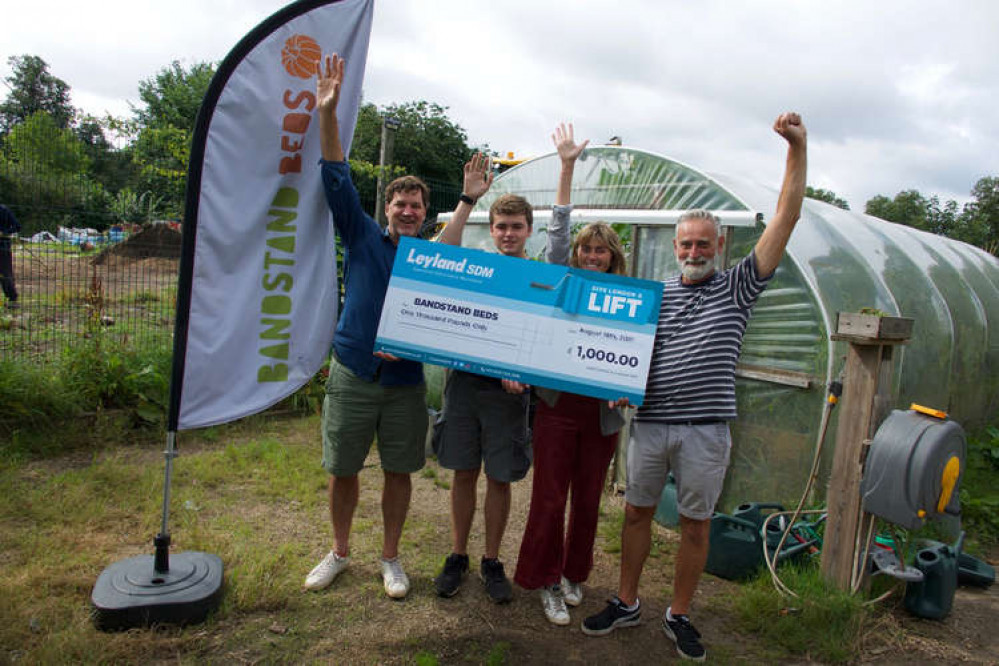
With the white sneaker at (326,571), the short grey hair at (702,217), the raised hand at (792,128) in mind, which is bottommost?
the white sneaker at (326,571)

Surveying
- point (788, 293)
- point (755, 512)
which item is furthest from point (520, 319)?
point (788, 293)

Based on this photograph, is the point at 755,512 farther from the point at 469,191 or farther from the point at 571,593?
the point at 469,191

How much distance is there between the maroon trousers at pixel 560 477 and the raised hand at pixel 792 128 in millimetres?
1498

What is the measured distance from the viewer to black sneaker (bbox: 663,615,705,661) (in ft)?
9.86

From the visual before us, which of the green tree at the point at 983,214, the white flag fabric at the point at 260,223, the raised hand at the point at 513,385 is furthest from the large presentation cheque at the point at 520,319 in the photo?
the green tree at the point at 983,214

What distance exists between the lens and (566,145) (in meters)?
3.24

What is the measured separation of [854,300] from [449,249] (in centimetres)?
349

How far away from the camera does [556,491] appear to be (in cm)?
315

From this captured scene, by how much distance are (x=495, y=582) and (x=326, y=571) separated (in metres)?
0.95

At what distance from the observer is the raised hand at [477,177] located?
11.1ft

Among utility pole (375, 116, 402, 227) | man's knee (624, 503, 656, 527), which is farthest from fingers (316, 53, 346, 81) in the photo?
utility pole (375, 116, 402, 227)

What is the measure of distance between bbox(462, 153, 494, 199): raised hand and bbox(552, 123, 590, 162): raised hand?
40cm

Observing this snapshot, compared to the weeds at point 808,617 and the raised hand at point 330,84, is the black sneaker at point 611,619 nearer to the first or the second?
the weeds at point 808,617

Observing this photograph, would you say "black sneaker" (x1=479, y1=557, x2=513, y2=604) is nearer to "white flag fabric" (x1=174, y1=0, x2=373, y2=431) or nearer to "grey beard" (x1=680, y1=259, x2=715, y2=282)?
"white flag fabric" (x1=174, y1=0, x2=373, y2=431)
